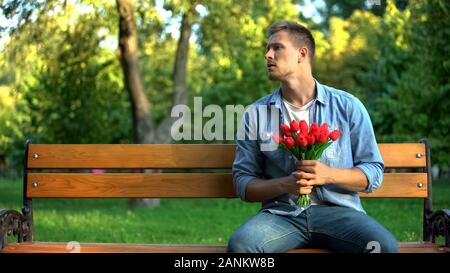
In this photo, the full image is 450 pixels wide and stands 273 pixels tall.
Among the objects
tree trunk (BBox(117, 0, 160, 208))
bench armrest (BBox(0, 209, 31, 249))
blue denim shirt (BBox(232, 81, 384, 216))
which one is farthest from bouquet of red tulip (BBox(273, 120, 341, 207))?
tree trunk (BBox(117, 0, 160, 208))

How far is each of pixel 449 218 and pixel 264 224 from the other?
1.05m

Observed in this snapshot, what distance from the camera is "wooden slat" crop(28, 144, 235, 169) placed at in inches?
193

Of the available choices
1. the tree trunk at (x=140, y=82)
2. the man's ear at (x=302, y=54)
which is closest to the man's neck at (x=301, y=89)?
the man's ear at (x=302, y=54)

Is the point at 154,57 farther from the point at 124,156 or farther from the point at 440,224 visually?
the point at 440,224

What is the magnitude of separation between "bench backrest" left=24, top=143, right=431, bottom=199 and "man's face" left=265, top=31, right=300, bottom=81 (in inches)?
28.8

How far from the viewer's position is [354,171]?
413 centimetres

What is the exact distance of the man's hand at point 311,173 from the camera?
3.96m

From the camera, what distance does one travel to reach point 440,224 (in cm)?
457

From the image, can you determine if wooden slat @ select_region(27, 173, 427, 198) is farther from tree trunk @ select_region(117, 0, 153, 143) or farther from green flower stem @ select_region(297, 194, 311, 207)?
tree trunk @ select_region(117, 0, 153, 143)

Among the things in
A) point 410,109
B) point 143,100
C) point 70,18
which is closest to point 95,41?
point 143,100

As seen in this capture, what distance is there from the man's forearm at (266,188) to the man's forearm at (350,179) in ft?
0.77

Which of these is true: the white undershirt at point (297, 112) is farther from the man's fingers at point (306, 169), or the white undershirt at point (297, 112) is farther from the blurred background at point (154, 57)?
the blurred background at point (154, 57)
